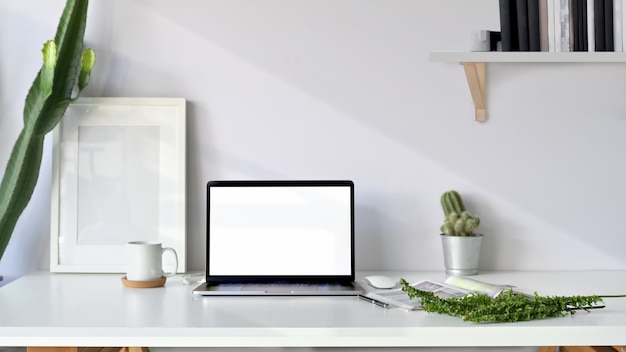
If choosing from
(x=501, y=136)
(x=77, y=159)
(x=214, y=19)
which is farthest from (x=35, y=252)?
(x=501, y=136)

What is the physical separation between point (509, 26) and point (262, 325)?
85cm

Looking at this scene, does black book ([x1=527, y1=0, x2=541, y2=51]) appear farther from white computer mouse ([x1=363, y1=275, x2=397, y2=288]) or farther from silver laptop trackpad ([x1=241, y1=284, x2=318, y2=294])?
silver laptop trackpad ([x1=241, y1=284, x2=318, y2=294])

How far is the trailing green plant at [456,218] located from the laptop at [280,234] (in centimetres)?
26

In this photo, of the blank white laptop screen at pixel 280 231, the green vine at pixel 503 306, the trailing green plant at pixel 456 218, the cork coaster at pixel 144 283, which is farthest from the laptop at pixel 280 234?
the green vine at pixel 503 306

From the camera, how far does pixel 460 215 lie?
1798 mm

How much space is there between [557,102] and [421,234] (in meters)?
0.51

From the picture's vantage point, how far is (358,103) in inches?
74.9

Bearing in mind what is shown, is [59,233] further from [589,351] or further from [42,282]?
[589,351]

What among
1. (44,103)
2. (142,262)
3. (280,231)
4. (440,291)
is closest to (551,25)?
(440,291)

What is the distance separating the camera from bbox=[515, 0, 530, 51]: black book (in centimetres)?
158

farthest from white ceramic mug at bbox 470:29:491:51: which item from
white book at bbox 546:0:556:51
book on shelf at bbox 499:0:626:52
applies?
white book at bbox 546:0:556:51

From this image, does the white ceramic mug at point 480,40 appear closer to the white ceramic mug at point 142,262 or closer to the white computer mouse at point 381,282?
the white computer mouse at point 381,282

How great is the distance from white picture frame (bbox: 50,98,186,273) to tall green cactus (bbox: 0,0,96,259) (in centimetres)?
10

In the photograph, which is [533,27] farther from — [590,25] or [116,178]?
[116,178]
